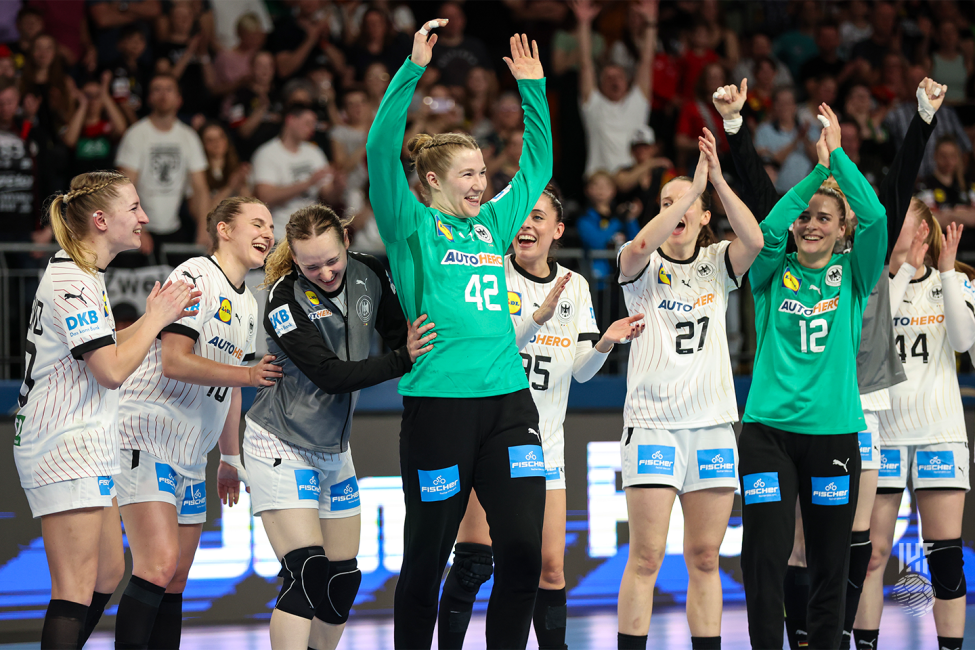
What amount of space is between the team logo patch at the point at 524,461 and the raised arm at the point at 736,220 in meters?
1.55

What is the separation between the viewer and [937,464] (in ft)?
20.3

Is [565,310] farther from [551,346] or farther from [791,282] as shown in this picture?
[791,282]

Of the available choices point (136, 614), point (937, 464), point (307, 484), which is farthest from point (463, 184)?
point (937, 464)

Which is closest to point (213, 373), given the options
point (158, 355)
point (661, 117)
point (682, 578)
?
point (158, 355)

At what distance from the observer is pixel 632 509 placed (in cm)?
519

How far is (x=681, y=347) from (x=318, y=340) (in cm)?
184

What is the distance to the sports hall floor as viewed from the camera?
6492 mm

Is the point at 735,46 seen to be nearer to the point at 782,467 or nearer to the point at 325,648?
the point at 782,467

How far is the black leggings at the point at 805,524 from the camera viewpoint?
488cm

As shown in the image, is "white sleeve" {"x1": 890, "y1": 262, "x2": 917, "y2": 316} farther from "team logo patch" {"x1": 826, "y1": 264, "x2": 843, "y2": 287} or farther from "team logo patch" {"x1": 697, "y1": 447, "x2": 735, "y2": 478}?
"team logo patch" {"x1": 697, "y1": 447, "x2": 735, "y2": 478}

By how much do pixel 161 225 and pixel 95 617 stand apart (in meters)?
4.81

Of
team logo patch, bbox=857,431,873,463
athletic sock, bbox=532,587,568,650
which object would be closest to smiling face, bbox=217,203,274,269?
athletic sock, bbox=532,587,568,650

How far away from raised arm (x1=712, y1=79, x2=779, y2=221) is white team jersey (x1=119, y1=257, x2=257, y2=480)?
8.58 feet

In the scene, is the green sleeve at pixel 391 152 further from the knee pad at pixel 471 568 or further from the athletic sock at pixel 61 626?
the athletic sock at pixel 61 626
